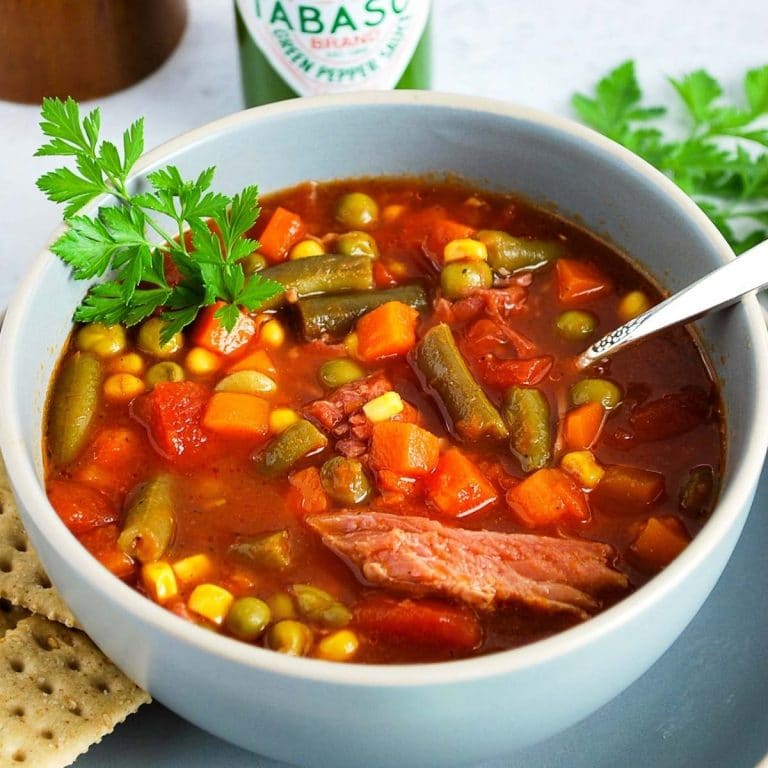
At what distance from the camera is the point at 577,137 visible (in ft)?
11.9

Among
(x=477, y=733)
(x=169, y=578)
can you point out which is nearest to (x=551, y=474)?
(x=477, y=733)

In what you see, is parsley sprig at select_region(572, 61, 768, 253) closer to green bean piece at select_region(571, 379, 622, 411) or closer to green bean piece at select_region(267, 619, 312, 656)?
green bean piece at select_region(571, 379, 622, 411)

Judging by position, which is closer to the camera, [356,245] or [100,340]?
[100,340]

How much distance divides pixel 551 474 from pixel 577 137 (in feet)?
3.38

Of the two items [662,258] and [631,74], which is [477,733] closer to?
[662,258]

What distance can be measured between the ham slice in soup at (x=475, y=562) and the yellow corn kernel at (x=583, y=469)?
0.59 feet

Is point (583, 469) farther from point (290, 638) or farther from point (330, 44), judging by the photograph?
point (330, 44)

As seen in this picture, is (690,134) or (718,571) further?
(690,134)

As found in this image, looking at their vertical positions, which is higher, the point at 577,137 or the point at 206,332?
the point at 577,137

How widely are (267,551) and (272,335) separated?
2.63ft

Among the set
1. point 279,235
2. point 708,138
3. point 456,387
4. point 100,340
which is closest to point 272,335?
point 279,235

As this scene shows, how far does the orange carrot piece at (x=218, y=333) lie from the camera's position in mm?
3570

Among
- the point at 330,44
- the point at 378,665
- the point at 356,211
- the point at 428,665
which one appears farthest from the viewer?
the point at 330,44

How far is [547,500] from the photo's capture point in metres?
3.16
